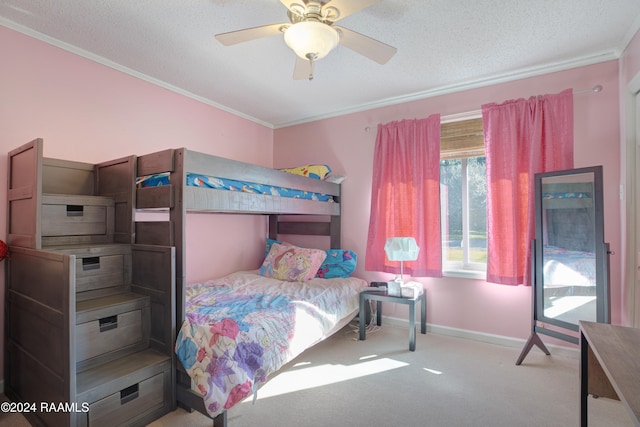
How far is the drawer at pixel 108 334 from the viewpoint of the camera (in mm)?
1607

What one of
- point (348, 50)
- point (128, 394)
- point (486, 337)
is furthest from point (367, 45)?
point (486, 337)

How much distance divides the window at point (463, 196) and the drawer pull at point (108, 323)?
8.82 ft

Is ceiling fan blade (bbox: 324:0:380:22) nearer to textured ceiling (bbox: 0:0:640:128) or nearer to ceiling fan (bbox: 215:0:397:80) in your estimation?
ceiling fan (bbox: 215:0:397:80)

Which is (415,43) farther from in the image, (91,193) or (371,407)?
(91,193)

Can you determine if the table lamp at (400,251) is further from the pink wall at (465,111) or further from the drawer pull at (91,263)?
the drawer pull at (91,263)

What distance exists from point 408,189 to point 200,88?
226 cm

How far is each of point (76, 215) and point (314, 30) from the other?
187 centimetres

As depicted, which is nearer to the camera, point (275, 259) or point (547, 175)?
point (547, 175)

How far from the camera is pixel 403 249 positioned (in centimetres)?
277

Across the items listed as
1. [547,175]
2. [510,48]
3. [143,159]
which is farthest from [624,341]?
[143,159]

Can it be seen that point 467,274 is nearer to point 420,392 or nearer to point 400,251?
point 400,251

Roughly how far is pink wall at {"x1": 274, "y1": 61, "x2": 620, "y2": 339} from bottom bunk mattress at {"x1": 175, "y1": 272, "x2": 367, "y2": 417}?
89 cm

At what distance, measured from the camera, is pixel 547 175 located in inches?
93.3

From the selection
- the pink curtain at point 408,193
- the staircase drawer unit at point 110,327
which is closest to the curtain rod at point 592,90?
the pink curtain at point 408,193
